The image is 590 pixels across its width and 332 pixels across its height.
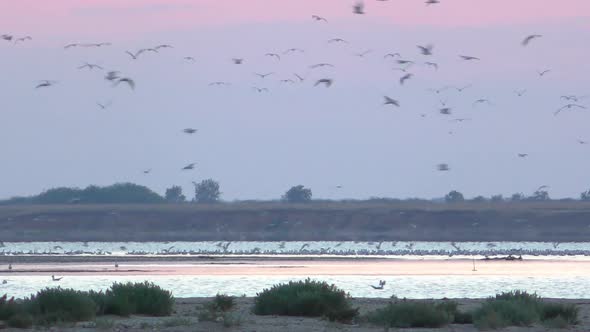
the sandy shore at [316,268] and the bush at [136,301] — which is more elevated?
the sandy shore at [316,268]

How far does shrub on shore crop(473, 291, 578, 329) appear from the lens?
28531 mm

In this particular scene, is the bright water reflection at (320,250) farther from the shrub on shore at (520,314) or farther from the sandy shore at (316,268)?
the shrub on shore at (520,314)

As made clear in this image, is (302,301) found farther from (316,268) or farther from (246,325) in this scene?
(316,268)

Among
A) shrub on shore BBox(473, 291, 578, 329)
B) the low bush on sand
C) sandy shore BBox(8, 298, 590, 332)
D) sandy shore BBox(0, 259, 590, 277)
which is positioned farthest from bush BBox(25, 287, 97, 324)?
sandy shore BBox(0, 259, 590, 277)

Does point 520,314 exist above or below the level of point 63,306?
below

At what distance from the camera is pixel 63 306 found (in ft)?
95.6

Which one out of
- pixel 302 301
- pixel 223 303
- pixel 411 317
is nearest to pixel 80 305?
pixel 223 303

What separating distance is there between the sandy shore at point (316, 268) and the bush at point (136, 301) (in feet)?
78.5

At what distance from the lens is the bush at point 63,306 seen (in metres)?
28.8

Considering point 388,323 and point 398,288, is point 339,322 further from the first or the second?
point 398,288

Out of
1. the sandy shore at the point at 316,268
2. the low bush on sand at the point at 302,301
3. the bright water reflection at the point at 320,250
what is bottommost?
the low bush on sand at the point at 302,301

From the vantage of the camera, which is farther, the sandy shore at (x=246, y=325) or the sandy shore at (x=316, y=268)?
the sandy shore at (x=316, y=268)

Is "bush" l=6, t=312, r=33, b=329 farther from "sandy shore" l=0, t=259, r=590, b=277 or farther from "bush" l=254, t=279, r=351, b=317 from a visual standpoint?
"sandy shore" l=0, t=259, r=590, b=277

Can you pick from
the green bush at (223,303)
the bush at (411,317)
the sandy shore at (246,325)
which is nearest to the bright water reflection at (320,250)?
the green bush at (223,303)
